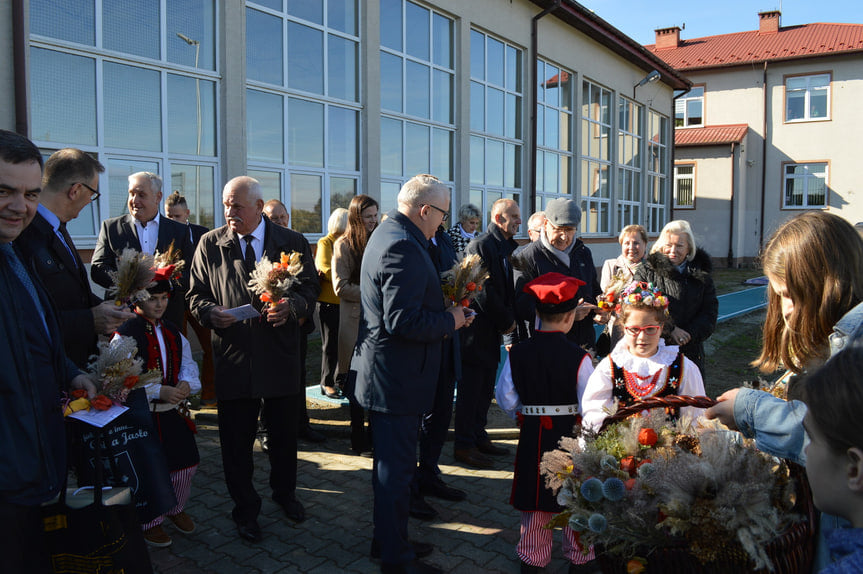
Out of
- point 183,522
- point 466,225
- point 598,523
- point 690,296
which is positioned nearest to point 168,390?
point 183,522

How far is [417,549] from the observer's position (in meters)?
3.64

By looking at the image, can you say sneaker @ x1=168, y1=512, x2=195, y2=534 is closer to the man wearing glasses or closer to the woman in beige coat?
the woman in beige coat

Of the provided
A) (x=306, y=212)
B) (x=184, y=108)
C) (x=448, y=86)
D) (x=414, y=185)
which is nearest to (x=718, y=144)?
(x=448, y=86)

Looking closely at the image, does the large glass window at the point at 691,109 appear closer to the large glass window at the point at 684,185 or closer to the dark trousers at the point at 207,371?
the large glass window at the point at 684,185

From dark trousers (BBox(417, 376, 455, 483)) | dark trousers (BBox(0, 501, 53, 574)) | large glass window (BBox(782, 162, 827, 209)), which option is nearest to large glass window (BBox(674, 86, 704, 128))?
large glass window (BBox(782, 162, 827, 209))

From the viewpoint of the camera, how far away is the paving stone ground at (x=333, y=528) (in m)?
3.57

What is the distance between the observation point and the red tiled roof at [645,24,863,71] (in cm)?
2964

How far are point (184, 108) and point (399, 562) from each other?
7621mm

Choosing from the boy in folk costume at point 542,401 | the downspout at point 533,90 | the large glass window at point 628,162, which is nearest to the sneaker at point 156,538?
the boy in folk costume at point 542,401

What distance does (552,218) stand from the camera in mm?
4930

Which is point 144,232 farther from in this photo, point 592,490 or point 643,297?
point 592,490

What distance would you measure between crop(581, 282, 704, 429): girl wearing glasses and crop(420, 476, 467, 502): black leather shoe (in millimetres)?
1486

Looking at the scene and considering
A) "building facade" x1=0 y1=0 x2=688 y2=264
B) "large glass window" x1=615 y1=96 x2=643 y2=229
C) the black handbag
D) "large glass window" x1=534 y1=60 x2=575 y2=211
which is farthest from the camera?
"large glass window" x1=615 y1=96 x2=643 y2=229

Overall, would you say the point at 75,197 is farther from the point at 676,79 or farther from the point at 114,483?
the point at 676,79
